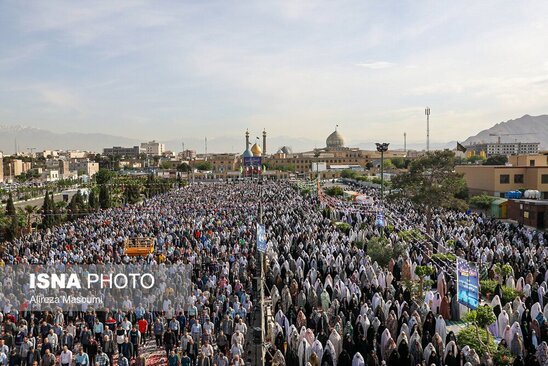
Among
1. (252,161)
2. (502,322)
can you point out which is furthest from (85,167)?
(502,322)

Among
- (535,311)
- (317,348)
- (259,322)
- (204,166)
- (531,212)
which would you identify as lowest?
(259,322)

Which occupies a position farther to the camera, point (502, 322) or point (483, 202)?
point (483, 202)

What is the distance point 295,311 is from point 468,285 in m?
3.47

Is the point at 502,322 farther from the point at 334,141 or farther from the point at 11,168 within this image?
the point at 334,141

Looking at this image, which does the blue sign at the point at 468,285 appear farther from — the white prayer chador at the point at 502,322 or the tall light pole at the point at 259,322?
the tall light pole at the point at 259,322

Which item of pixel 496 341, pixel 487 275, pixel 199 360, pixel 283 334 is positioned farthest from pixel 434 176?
pixel 199 360

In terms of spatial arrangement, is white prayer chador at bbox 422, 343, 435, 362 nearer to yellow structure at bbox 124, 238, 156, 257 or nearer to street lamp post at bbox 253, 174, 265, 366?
street lamp post at bbox 253, 174, 265, 366

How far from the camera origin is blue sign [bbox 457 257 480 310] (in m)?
9.84

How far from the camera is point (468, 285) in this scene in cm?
1010

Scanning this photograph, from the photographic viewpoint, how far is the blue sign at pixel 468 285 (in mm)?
9836

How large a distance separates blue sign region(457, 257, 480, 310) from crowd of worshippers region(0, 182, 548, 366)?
0.62 meters

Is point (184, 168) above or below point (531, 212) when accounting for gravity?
above

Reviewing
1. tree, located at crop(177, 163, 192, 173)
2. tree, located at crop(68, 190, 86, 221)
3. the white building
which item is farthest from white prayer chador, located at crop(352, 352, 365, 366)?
the white building

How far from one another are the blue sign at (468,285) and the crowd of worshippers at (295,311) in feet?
2.04
